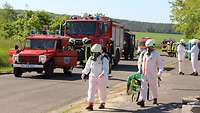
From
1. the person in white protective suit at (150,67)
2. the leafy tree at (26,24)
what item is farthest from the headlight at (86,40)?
the leafy tree at (26,24)

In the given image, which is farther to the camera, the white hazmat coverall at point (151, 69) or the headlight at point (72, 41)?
the headlight at point (72, 41)

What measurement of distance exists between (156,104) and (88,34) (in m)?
16.8

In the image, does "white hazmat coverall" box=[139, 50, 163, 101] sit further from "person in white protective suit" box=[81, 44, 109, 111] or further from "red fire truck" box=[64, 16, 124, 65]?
"red fire truck" box=[64, 16, 124, 65]

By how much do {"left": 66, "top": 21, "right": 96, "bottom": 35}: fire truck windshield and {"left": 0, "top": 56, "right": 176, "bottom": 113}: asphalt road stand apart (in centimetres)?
618

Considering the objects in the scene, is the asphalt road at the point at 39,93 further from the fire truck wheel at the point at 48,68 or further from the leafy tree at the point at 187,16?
the leafy tree at the point at 187,16

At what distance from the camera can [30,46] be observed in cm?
2664

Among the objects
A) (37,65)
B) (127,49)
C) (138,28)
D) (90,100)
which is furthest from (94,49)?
(138,28)

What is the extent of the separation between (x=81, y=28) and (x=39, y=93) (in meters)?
13.8

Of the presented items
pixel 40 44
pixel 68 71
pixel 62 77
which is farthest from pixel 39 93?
pixel 68 71

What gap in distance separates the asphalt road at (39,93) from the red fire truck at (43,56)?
2.04 ft

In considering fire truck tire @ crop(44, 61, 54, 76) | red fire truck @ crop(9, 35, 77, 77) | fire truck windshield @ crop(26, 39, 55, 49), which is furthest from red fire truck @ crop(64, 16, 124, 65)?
fire truck tire @ crop(44, 61, 54, 76)

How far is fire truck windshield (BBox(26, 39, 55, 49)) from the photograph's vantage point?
2652cm

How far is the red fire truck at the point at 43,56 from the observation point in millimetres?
25000

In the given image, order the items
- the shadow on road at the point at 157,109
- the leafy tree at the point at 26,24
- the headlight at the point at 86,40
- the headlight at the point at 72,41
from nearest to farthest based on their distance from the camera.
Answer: the shadow on road at the point at 157,109
the headlight at the point at 72,41
the headlight at the point at 86,40
the leafy tree at the point at 26,24
